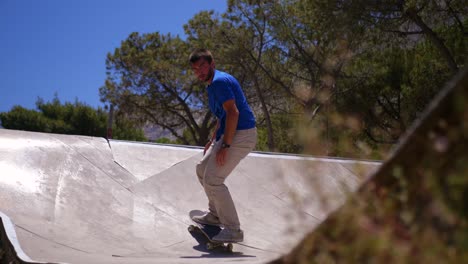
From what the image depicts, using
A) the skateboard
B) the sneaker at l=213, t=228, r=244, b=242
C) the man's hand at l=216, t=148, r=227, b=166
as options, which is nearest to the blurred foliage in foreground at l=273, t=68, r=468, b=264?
the man's hand at l=216, t=148, r=227, b=166

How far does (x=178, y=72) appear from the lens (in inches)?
1184

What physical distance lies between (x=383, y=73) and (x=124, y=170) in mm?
16299

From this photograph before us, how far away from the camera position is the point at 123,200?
19.2ft

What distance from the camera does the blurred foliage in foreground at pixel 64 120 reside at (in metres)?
36.5

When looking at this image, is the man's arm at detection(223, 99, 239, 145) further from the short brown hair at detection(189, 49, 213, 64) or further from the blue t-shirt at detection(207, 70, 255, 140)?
the short brown hair at detection(189, 49, 213, 64)

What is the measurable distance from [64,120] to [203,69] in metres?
35.4

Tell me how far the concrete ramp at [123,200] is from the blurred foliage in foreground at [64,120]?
29381 millimetres

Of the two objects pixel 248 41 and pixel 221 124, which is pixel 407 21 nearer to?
pixel 248 41

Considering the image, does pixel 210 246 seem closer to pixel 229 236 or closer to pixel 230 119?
pixel 229 236

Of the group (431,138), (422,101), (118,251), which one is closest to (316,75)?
(422,101)

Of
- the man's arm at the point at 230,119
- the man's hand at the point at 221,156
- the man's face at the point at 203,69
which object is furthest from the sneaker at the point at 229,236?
the man's face at the point at 203,69

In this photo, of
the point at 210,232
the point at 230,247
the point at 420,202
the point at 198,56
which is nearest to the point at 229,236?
the point at 230,247

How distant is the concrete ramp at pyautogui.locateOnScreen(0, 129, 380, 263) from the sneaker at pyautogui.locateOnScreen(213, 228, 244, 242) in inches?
5.7

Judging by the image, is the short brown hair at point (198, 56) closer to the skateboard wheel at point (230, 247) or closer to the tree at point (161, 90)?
the skateboard wheel at point (230, 247)
